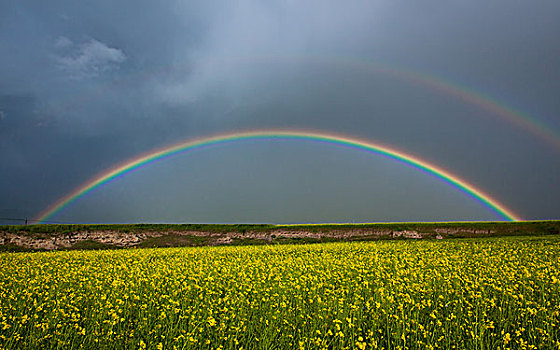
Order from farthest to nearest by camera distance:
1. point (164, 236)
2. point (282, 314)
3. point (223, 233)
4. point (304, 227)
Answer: point (304, 227)
point (223, 233)
point (164, 236)
point (282, 314)

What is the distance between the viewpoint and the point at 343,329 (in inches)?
219

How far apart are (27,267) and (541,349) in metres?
14.3

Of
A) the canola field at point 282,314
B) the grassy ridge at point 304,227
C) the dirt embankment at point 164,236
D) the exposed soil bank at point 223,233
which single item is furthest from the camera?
the grassy ridge at point 304,227

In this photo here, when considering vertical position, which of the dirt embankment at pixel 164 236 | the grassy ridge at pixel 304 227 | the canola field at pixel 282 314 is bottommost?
the canola field at pixel 282 314

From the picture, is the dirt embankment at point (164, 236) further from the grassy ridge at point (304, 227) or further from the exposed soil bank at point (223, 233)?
the grassy ridge at point (304, 227)

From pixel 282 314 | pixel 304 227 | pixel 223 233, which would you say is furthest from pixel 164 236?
pixel 282 314

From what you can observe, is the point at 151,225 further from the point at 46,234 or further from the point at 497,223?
the point at 497,223

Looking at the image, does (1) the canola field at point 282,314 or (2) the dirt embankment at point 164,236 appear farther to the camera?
(2) the dirt embankment at point 164,236

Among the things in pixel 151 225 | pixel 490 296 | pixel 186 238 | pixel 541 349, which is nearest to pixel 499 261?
pixel 490 296

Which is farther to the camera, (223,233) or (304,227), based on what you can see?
(304,227)

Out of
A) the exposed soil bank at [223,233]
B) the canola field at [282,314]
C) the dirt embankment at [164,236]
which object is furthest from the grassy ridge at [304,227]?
the canola field at [282,314]

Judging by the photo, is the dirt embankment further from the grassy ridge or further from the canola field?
the canola field

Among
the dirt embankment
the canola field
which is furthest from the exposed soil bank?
the canola field

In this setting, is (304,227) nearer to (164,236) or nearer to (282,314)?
(164,236)
